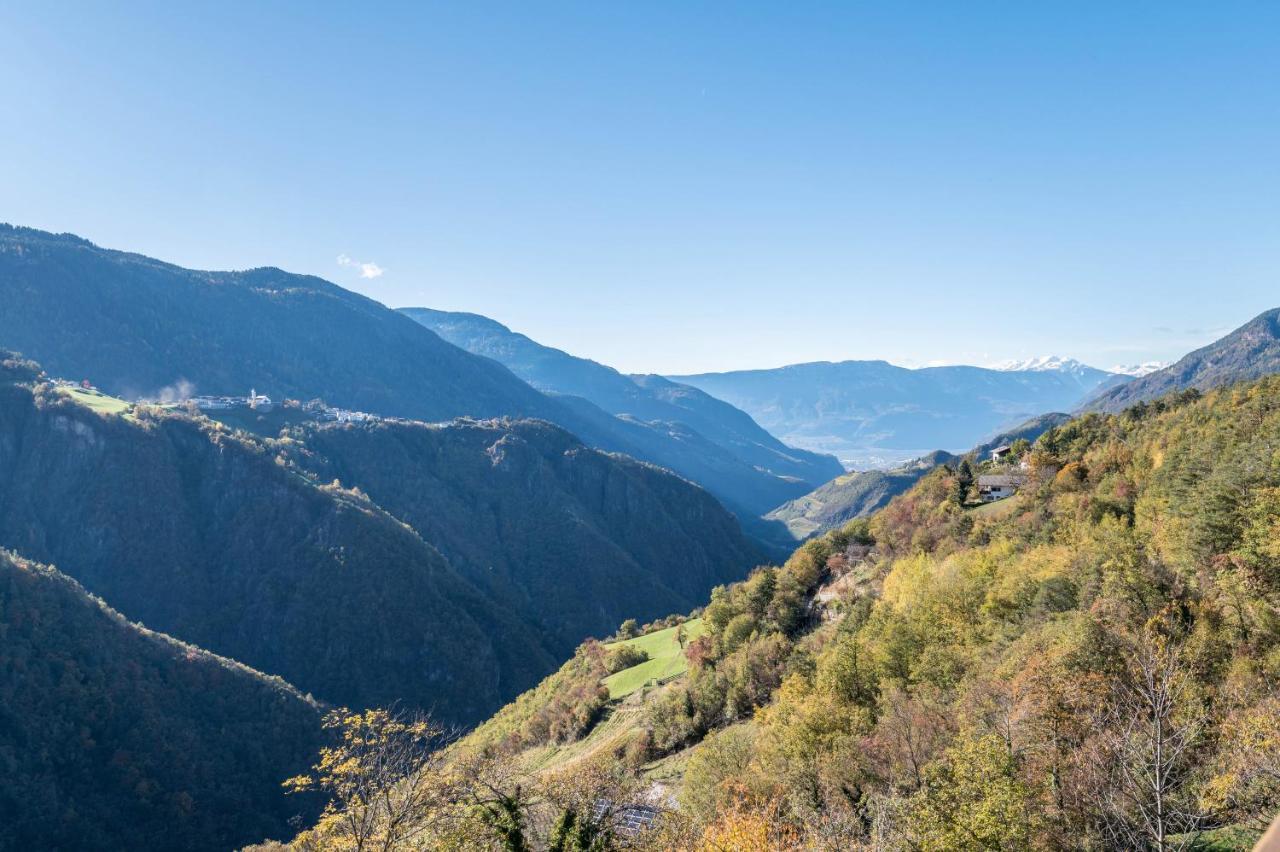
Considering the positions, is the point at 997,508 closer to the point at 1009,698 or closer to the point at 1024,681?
the point at 1024,681

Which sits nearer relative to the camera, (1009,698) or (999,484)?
(1009,698)

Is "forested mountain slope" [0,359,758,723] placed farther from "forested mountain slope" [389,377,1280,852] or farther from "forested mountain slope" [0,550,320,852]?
"forested mountain slope" [389,377,1280,852]

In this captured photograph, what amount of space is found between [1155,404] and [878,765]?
7006 cm

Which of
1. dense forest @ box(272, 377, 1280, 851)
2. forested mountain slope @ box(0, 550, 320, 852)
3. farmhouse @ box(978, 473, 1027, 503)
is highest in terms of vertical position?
farmhouse @ box(978, 473, 1027, 503)

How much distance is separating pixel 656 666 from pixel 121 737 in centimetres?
9095

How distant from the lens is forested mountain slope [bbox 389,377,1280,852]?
71.9 ft

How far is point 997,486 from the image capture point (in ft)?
245

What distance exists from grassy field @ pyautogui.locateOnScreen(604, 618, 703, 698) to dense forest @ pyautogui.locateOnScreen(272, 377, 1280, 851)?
997cm

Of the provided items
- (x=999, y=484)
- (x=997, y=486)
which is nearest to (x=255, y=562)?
(x=997, y=486)

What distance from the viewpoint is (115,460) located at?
186 m

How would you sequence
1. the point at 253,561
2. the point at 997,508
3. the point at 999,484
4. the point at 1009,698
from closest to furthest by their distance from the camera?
1. the point at 1009,698
2. the point at 997,508
3. the point at 999,484
4. the point at 253,561

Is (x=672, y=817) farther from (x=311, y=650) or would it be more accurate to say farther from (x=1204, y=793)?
(x=311, y=650)

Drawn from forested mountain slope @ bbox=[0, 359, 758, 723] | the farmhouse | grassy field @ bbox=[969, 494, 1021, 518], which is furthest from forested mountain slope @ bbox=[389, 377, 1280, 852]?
forested mountain slope @ bbox=[0, 359, 758, 723]

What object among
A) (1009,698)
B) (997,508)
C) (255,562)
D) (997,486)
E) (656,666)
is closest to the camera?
(1009,698)
